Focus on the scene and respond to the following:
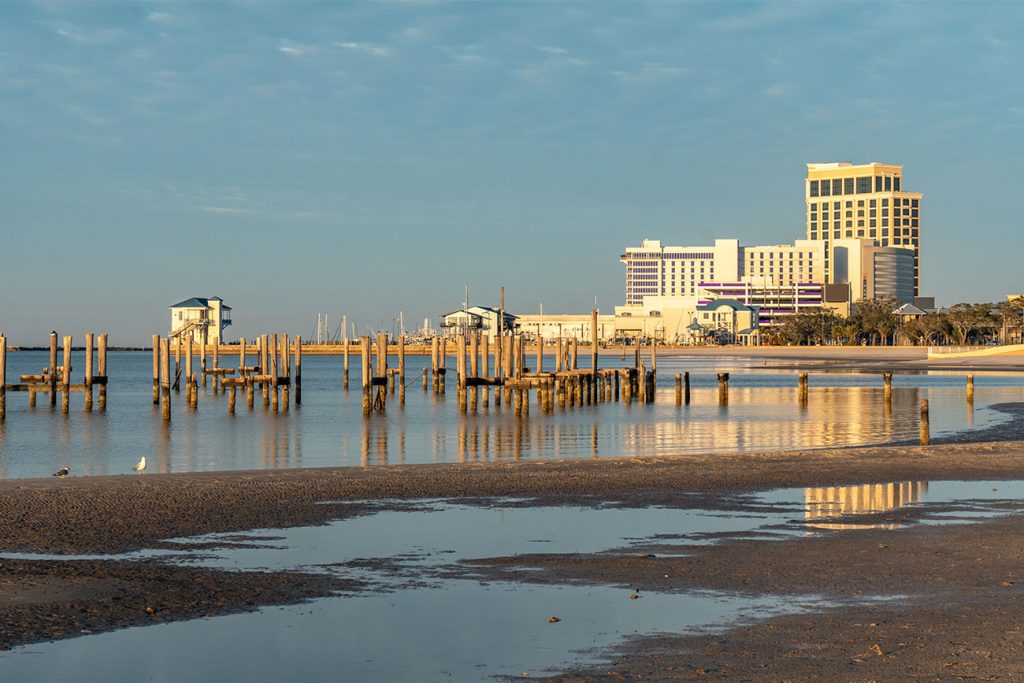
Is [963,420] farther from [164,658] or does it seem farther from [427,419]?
[164,658]

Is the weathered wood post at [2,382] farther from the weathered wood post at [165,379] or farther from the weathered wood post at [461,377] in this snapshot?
the weathered wood post at [461,377]

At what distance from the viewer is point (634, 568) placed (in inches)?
557

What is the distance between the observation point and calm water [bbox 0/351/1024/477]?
32344 millimetres

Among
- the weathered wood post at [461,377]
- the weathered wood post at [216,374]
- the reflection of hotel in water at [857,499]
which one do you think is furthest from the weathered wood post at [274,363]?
the reflection of hotel in water at [857,499]

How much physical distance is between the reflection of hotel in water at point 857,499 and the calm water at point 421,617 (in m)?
0.37

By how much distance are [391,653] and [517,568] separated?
3950 mm

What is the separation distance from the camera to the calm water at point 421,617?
10.1 metres

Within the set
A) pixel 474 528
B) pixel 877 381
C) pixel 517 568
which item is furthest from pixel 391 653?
pixel 877 381

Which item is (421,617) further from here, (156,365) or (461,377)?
(156,365)

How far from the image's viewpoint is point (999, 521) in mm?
17578

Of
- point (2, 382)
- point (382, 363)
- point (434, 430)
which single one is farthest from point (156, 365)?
point (434, 430)

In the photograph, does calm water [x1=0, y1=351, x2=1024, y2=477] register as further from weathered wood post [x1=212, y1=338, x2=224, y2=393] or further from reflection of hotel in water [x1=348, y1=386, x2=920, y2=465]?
weathered wood post [x1=212, y1=338, x2=224, y2=393]

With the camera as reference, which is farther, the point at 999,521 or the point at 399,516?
the point at 399,516

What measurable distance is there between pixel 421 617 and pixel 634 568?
316 cm
